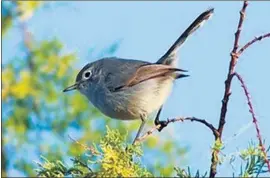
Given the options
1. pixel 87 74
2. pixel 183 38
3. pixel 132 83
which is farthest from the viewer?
pixel 87 74

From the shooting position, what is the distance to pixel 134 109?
287cm

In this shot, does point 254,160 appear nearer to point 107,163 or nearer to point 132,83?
point 107,163

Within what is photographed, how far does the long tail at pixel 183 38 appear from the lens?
8.35 ft

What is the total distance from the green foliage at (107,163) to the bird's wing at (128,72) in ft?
3.95

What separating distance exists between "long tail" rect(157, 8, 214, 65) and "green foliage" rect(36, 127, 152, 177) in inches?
37.8

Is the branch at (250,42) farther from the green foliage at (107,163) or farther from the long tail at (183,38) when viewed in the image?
the long tail at (183,38)

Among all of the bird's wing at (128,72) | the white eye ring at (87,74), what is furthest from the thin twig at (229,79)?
the white eye ring at (87,74)

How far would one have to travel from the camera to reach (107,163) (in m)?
1.54

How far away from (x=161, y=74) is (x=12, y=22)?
4.03m

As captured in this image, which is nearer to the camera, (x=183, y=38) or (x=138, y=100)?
(x=183, y=38)

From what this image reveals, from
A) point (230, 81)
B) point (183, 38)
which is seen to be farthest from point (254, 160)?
point (183, 38)

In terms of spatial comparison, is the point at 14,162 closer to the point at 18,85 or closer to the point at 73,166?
the point at 18,85

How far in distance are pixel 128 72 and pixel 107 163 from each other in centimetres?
150

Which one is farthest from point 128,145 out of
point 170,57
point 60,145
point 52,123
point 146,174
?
point 52,123
